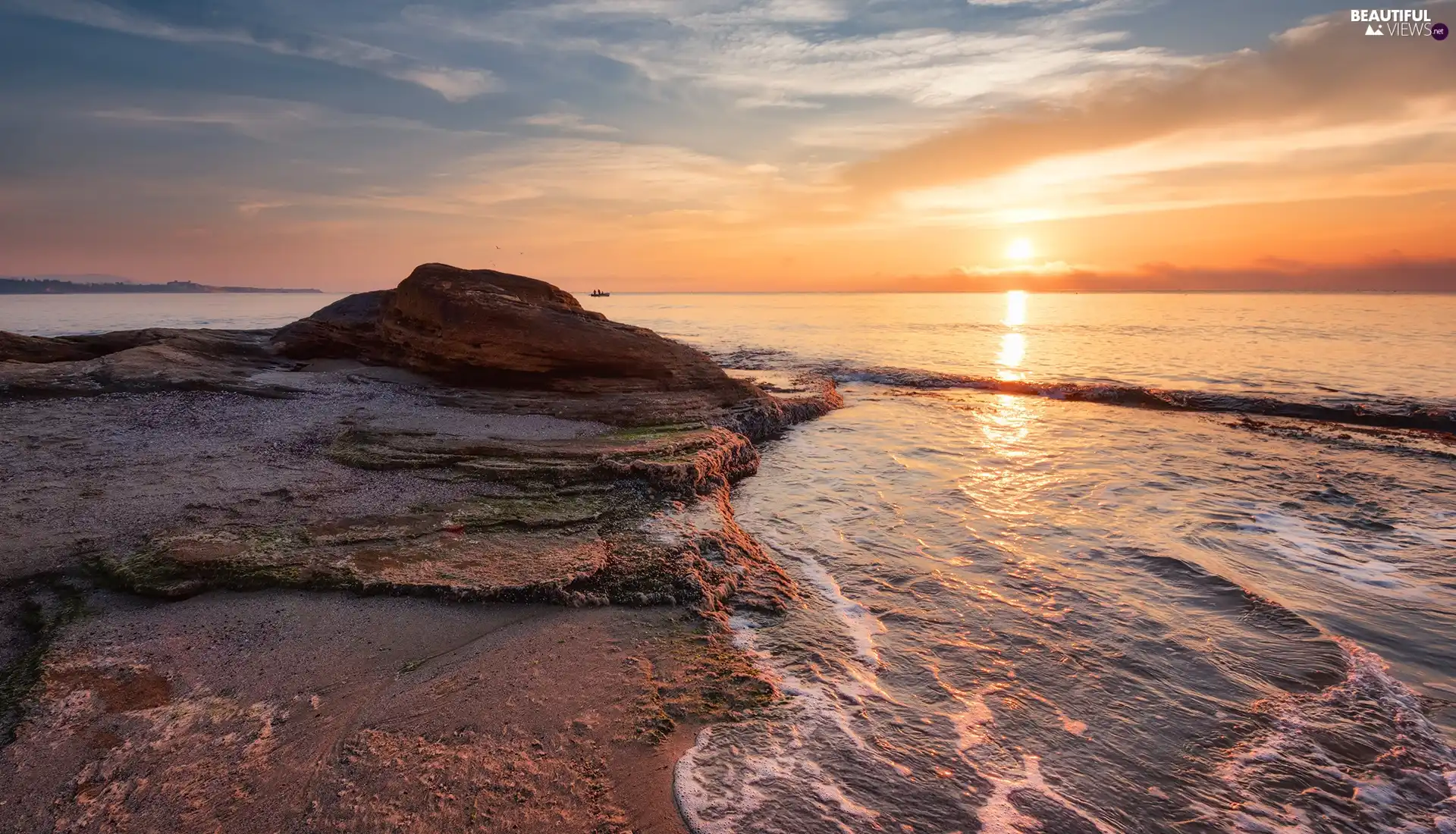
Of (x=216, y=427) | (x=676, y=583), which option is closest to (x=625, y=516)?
(x=676, y=583)

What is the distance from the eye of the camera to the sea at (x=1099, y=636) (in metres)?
4.04

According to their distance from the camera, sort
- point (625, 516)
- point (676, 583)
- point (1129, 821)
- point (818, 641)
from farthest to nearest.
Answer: point (625, 516) → point (676, 583) → point (818, 641) → point (1129, 821)

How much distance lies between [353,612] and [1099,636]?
6.82 meters

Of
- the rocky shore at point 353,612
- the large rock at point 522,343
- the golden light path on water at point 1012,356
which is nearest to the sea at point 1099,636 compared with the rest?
the rocky shore at point 353,612

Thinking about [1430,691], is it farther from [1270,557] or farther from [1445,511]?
[1445,511]

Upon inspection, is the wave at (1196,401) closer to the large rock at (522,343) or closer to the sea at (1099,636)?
the sea at (1099,636)

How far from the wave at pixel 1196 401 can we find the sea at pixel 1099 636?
121cm

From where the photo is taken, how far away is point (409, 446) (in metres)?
9.41

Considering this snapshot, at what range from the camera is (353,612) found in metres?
5.22

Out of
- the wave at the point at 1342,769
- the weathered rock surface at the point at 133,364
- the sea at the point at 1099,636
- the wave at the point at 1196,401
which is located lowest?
the wave at the point at 1342,769

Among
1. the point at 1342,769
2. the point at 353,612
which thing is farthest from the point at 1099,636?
the point at 353,612

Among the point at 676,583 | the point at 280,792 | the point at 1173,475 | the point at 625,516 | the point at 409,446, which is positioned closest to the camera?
the point at 280,792

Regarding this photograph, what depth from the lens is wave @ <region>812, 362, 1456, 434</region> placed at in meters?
16.9

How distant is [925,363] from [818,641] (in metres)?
27.2
